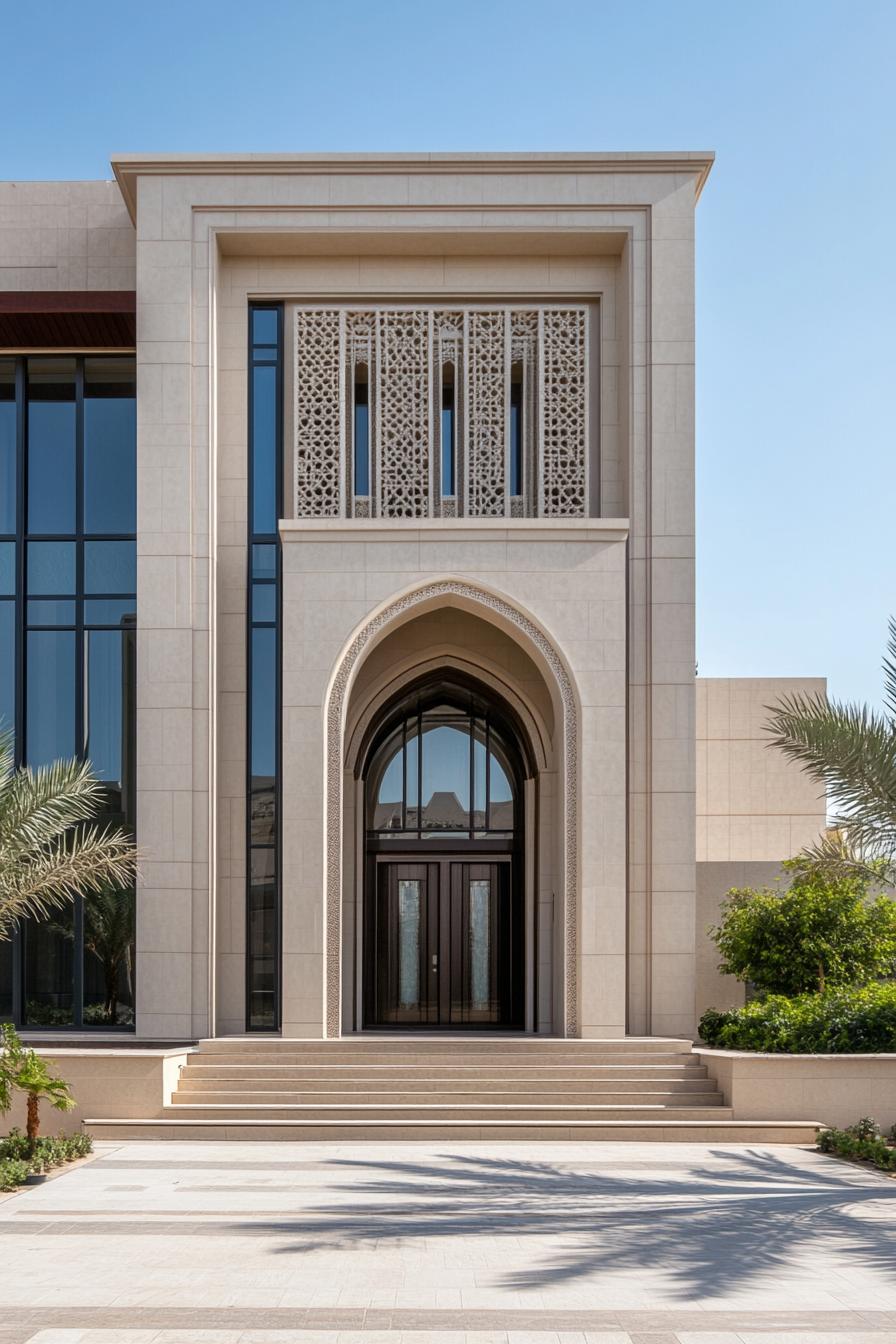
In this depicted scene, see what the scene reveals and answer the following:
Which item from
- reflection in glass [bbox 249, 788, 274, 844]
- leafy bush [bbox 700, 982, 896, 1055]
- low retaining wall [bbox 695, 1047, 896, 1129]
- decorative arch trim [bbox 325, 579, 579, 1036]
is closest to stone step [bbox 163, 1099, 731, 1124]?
low retaining wall [bbox 695, 1047, 896, 1129]

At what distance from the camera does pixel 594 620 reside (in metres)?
16.9

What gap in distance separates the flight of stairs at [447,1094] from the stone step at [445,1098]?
0.04 feet

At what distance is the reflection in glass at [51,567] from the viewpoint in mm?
18141

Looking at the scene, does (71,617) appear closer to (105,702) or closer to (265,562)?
(105,702)

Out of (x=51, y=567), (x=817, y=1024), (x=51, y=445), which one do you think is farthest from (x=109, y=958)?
(x=817, y=1024)

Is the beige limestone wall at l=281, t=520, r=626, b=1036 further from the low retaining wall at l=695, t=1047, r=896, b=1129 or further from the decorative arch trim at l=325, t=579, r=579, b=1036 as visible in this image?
the low retaining wall at l=695, t=1047, r=896, b=1129

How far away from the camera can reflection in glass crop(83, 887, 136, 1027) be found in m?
17.3

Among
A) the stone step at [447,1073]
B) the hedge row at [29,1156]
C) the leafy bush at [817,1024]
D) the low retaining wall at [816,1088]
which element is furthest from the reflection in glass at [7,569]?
the low retaining wall at [816,1088]

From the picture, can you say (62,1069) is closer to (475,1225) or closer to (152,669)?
(152,669)

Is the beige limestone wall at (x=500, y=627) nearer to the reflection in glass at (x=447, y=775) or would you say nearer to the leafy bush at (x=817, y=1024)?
the leafy bush at (x=817, y=1024)

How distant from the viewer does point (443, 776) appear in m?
20.8

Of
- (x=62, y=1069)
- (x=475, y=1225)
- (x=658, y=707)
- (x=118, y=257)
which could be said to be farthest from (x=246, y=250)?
(x=475, y=1225)

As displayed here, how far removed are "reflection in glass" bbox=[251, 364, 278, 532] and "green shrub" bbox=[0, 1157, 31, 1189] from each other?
29.8 feet

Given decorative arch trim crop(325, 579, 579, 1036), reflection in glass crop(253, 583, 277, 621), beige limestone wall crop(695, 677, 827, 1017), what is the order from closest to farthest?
decorative arch trim crop(325, 579, 579, 1036), reflection in glass crop(253, 583, 277, 621), beige limestone wall crop(695, 677, 827, 1017)
